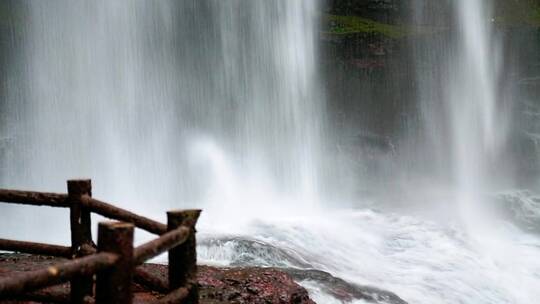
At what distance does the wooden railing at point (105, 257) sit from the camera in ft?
10.3

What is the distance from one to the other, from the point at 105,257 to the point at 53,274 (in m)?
0.35

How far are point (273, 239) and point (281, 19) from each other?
1662 centimetres

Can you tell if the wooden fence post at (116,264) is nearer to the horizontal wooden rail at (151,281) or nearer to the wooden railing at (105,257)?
the wooden railing at (105,257)

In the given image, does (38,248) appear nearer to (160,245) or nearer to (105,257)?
(160,245)

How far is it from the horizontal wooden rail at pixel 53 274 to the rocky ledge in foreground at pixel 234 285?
2.54 metres

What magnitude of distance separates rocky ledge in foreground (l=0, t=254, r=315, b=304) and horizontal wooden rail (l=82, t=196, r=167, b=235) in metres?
1.13

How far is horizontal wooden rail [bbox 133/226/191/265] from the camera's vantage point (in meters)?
3.60

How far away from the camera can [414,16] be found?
31938 millimetres

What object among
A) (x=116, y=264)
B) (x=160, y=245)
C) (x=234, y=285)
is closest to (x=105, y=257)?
(x=116, y=264)

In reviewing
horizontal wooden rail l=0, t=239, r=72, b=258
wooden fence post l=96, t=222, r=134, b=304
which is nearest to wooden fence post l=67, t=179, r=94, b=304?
horizontal wooden rail l=0, t=239, r=72, b=258

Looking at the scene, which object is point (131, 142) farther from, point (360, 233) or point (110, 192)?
point (360, 233)

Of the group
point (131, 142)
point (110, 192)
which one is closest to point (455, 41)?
point (131, 142)

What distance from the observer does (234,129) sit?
84.0 ft

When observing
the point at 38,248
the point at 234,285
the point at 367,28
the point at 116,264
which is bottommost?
the point at 234,285
